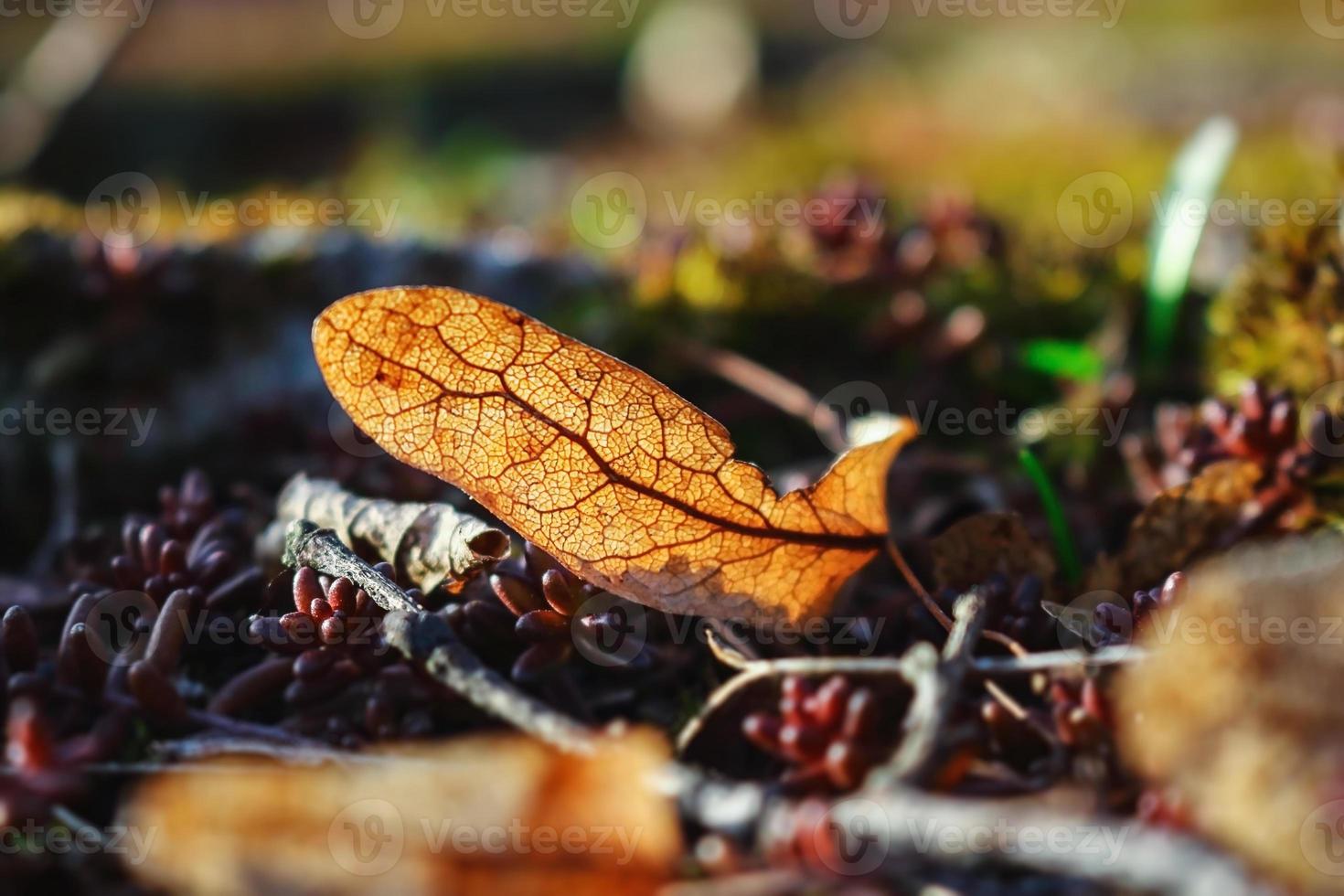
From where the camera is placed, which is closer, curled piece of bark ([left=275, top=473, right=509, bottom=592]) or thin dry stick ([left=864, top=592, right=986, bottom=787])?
thin dry stick ([left=864, top=592, right=986, bottom=787])

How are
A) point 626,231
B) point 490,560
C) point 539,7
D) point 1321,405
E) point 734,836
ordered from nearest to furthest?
point 734,836, point 490,560, point 1321,405, point 626,231, point 539,7

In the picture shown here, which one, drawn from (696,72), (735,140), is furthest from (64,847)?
(696,72)

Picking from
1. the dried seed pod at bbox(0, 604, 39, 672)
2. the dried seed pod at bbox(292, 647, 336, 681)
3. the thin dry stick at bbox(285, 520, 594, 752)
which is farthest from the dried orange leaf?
the dried seed pod at bbox(0, 604, 39, 672)

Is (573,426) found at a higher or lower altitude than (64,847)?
higher

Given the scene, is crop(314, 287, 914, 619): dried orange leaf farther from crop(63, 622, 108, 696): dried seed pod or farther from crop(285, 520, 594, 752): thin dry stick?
crop(63, 622, 108, 696): dried seed pod

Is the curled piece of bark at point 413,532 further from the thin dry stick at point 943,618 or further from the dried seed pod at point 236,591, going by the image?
the thin dry stick at point 943,618

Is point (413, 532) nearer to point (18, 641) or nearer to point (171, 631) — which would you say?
point (171, 631)

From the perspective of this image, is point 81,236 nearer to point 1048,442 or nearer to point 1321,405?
point 1048,442

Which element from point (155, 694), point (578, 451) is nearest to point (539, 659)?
point (578, 451)

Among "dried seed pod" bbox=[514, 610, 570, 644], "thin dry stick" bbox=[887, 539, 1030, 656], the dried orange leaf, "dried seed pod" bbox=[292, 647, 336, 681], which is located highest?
the dried orange leaf
